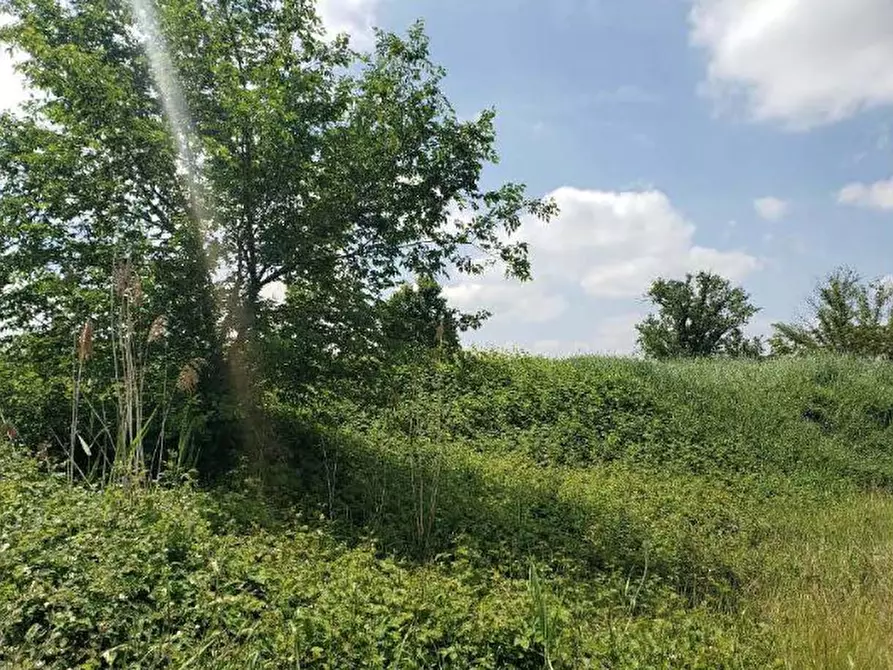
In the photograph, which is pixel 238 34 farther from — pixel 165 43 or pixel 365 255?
pixel 365 255

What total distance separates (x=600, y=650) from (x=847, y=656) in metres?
1.61

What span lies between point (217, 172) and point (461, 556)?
15.2 feet

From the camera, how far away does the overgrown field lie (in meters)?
3.45

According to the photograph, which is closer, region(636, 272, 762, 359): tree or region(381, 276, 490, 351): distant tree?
region(381, 276, 490, 351): distant tree

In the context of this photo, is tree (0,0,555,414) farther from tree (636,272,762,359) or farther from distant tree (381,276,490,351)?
tree (636,272,762,359)

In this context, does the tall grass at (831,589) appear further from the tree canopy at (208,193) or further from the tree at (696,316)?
the tree at (696,316)

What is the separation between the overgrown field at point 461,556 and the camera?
345 cm

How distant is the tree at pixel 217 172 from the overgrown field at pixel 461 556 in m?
1.50

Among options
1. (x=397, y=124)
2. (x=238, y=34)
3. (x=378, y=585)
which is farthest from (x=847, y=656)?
(x=238, y=34)

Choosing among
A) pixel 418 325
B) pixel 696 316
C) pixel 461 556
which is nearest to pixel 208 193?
pixel 418 325

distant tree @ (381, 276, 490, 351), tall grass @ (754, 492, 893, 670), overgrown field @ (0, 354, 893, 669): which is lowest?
tall grass @ (754, 492, 893, 670)

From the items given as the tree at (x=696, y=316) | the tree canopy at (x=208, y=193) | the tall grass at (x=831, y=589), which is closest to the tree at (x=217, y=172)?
the tree canopy at (x=208, y=193)

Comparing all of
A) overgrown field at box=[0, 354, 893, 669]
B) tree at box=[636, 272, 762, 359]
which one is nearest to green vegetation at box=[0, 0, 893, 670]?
overgrown field at box=[0, 354, 893, 669]

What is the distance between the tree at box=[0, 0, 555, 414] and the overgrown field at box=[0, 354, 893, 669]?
1497 millimetres
